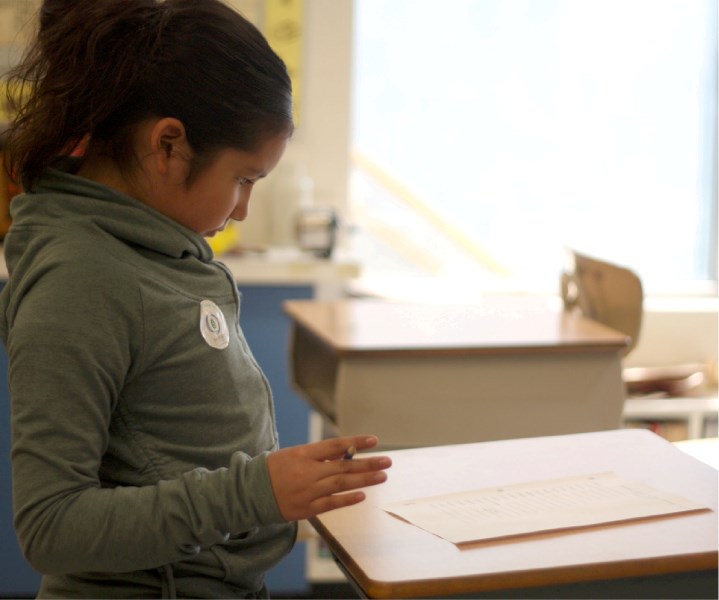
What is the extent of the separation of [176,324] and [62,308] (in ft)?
0.41

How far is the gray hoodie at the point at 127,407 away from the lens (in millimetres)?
892

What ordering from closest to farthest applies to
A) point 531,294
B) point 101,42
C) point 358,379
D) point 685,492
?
point 101,42 → point 685,492 → point 358,379 → point 531,294

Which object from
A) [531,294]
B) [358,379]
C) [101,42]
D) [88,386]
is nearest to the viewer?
[88,386]

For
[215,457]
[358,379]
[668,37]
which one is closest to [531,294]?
[668,37]

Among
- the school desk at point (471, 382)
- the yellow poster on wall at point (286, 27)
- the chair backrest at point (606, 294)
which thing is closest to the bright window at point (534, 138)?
the yellow poster on wall at point (286, 27)

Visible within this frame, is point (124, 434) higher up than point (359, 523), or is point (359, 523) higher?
point (124, 434)

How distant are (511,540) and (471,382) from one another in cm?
106

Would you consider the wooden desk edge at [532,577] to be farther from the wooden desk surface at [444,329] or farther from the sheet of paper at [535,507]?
the wooden desk surface at [444,329]

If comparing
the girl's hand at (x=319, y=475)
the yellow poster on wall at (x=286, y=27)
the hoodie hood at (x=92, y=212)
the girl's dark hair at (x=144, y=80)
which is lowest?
the girl's hand at (x=319, y=475)

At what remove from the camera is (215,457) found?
3.42 feet

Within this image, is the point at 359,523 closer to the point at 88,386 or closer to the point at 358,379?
the point at 88,386

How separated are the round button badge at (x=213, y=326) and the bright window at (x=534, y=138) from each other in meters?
2.43

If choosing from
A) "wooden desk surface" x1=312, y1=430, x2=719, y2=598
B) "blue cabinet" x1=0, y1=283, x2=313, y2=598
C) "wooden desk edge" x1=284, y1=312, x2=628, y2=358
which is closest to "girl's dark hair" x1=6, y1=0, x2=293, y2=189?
"wooden desk surface" x1=312, y1=430, x2=719, y2=598

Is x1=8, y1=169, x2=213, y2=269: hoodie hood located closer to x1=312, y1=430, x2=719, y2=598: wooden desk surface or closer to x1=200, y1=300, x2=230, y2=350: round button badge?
x1=200, y1=300, x2=230, y2=350: round button badge
